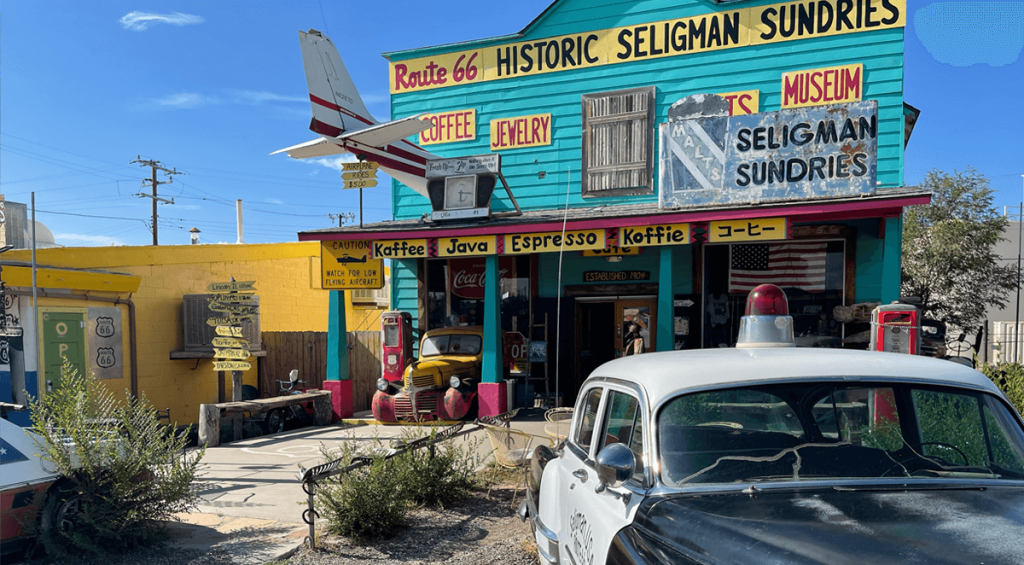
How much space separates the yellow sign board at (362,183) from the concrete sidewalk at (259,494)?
4647 millimetres

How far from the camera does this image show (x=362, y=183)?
497 inches

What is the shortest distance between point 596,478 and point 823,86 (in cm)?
1088

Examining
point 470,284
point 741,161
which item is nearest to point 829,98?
point 741,161

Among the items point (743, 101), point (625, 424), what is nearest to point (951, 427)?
point (625, 424)

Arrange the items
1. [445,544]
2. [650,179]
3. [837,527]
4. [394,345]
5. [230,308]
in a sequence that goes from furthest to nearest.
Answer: [394,345], [650,179], [230,308], [445,544], [837,527]

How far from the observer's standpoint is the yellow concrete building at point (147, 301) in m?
11.7

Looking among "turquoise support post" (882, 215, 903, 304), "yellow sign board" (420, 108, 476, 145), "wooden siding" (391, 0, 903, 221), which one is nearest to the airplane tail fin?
"wooden siding" (391, 0, 903, 221)

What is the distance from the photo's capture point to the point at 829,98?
11.5m

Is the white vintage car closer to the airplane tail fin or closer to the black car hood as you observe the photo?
the black car hood

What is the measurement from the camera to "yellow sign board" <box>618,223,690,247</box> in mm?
10047

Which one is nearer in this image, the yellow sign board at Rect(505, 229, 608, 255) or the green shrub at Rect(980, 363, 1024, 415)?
the green shrub at Rect(980, 363, 1024, 415)

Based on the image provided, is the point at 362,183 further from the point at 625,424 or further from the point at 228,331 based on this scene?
the point at 625,424

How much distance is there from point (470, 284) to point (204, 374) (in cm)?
746

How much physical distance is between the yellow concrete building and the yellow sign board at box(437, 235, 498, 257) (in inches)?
232
